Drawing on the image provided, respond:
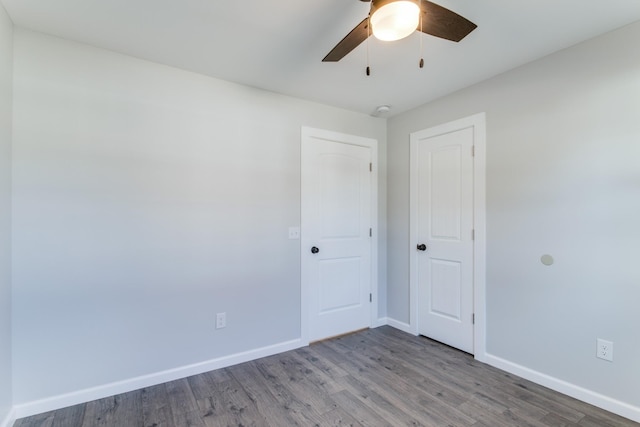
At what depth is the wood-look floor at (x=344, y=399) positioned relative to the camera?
186 cm

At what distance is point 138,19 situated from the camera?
1800 mm

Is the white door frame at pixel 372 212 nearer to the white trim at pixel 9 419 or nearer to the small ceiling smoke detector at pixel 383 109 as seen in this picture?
the small ceiling smoke detector at pixel 383 109

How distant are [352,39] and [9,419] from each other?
2.97m

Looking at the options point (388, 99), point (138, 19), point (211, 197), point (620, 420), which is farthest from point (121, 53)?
point (620, 420)

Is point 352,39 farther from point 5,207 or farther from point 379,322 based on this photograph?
point 379,322

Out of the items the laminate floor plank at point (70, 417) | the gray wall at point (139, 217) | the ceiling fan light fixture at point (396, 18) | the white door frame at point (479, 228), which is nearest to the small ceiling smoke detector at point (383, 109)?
the white door frame at point (479, 228)

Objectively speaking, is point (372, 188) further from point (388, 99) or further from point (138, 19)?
point (138, 19)

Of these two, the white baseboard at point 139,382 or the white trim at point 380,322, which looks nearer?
the white baseboard at point 139,382

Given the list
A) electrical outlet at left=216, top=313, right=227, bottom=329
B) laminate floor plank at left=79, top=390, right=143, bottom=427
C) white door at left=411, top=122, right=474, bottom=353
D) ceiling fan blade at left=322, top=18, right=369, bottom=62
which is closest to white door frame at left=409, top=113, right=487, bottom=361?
white door at left=411, top=122, right=474, bottom=353

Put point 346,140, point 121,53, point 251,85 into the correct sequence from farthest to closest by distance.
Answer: point 346,140 < point 251,85 < point 121,53

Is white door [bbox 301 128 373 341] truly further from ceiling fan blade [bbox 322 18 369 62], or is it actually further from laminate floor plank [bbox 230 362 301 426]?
ceiling fan blade [bbox 322 18 369 62]

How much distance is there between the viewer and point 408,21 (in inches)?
50.7

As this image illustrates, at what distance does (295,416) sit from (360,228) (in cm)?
194

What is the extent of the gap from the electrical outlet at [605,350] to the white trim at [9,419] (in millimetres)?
3680
